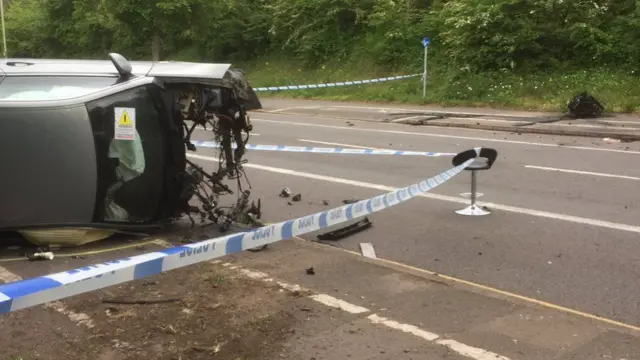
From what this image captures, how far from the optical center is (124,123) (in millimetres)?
6270

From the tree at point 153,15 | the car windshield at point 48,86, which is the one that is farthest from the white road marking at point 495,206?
the tree at point 153,15

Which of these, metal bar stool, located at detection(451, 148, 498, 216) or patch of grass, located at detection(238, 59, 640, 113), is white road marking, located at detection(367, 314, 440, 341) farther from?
patch of grass, located at detection(238, 59, 640, 113)

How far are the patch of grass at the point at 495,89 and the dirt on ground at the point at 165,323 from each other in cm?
1604

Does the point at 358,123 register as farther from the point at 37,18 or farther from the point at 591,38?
the point at 37,18

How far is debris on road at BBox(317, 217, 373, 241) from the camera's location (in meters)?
6.99

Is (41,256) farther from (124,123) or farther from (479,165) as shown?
(479,165)

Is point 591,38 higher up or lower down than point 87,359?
higher up

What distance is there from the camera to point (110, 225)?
6465 mm

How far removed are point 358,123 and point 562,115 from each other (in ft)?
18.2

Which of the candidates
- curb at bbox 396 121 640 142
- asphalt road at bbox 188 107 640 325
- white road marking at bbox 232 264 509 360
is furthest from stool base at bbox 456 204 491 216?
curb at bbox 396 121 640 142

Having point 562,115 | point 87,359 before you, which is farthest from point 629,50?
point 87,359

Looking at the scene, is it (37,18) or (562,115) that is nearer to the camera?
(562,115)

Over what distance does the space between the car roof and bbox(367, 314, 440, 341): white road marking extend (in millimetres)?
2916

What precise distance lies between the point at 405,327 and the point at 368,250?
210cm
